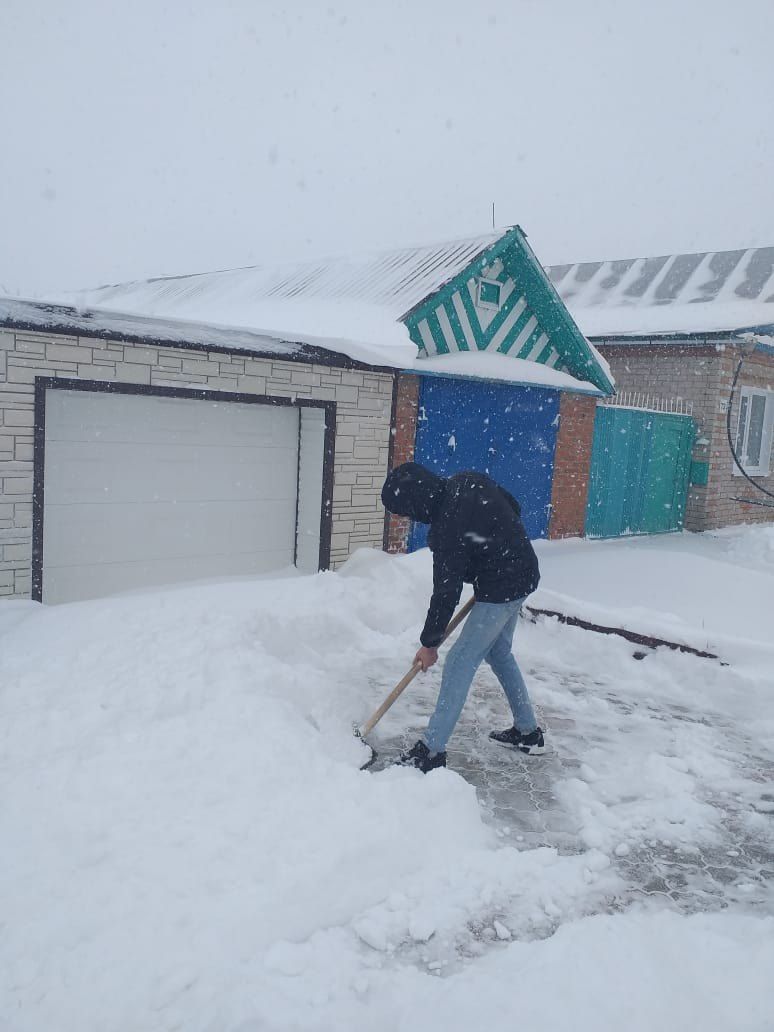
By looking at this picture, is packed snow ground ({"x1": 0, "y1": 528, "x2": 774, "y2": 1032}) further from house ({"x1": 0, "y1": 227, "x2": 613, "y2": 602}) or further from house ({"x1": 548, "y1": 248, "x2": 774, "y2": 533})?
house ({"x1": 548, "y1": 248, "x2": 774, "y2": 533})

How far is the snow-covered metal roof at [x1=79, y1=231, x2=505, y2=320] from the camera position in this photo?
9.61 meters

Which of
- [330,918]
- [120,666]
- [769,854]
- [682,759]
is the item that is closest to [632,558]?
[682,759]

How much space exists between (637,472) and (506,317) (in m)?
3.90

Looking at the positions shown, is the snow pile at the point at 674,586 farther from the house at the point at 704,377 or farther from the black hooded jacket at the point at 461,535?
the black hooded jacket at the point at 461,535

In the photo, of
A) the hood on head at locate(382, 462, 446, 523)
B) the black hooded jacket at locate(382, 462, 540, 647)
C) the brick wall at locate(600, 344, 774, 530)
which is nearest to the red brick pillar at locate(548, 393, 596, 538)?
the brick wall at locate(600, 344, 774, 530)

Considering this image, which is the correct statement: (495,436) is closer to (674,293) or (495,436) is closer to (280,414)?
(280,414)

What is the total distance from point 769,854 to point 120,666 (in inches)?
139

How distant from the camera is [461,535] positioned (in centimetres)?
394

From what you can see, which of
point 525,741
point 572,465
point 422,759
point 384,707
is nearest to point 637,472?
point 572,465

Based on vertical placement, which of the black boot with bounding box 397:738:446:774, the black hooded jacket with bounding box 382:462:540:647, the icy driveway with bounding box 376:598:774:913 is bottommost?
the icy driveway with bounding box 376:598:774:913

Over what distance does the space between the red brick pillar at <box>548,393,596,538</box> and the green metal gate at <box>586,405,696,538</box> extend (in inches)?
12.1

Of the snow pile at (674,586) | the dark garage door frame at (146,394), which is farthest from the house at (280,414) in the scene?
the snow pile at (674,586)

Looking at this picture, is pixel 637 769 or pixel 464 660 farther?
pixel 637 769

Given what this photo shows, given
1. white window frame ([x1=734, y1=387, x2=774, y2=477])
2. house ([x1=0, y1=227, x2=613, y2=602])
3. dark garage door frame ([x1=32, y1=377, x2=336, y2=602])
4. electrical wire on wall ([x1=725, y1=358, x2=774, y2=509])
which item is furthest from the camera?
white window frame ([x1=734, y1=387, x2=774, y2=477])
